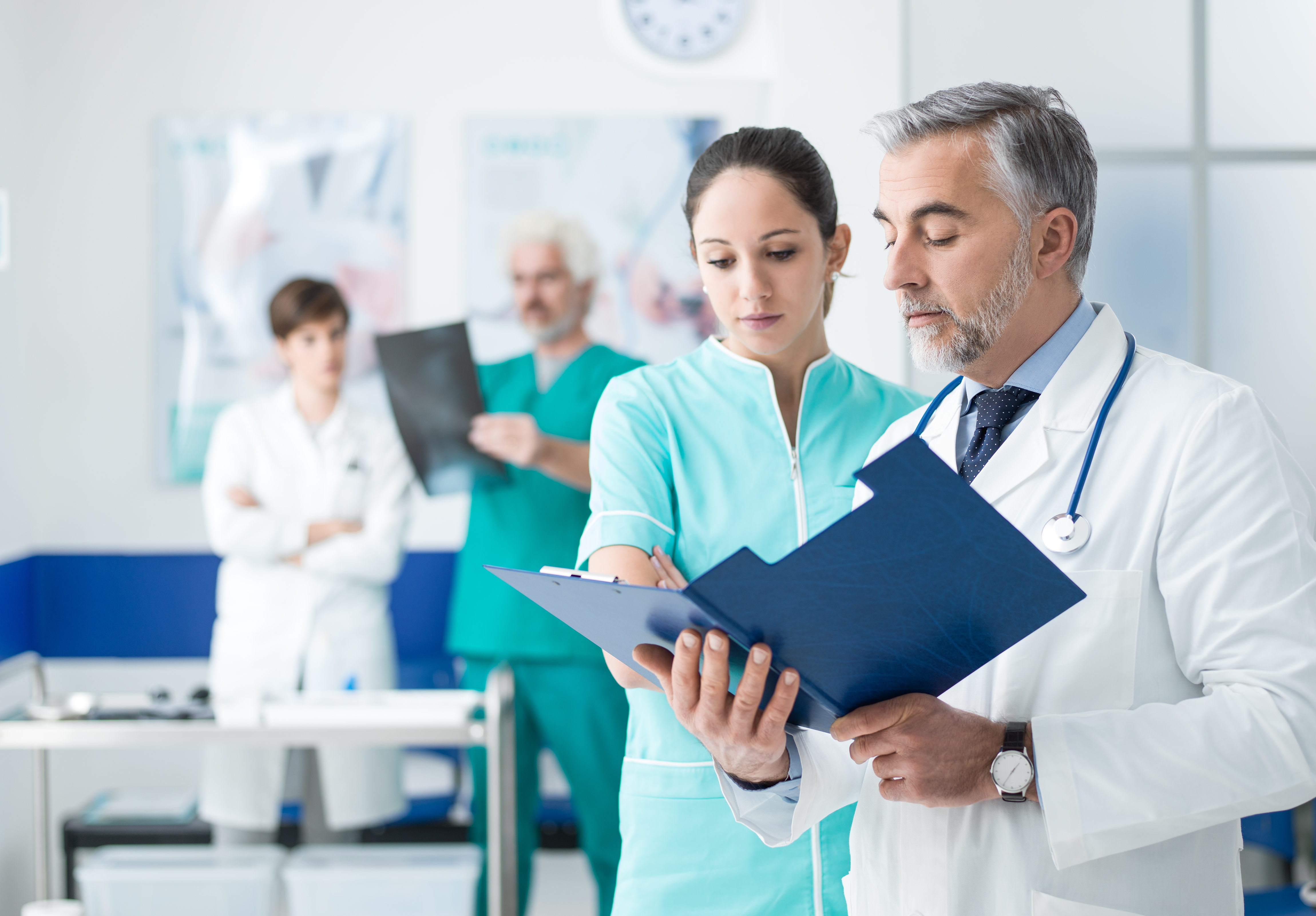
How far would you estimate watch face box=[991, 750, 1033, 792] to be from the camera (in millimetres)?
868

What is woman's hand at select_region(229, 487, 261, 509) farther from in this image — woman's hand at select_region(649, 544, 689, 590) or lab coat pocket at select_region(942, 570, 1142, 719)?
lab coat pocket at select_region(942, 570, 1142, 719)

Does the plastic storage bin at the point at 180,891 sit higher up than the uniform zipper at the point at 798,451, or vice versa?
the uniform zipper at the point at 798,451

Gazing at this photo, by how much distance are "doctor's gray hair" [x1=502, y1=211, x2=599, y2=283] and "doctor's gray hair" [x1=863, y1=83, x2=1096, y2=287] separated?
6.23 feet

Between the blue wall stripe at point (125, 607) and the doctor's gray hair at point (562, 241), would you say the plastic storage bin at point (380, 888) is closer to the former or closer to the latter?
the blue wall stripe at point (125, 607)

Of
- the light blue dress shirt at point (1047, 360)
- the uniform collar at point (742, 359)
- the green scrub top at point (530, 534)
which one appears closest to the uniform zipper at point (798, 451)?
the uniform collar at point (742, 359)

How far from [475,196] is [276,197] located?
66cm

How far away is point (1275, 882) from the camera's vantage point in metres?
2.07

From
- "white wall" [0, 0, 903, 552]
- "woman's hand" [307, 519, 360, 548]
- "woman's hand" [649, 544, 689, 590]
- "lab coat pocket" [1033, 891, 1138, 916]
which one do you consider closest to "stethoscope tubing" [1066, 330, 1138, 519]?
"lab coat pocket" [1033, 891, 1138, 916]

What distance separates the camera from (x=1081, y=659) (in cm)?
90

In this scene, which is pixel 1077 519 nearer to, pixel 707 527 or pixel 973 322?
pixel 973 322

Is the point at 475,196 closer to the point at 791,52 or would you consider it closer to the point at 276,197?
the point at 276,197

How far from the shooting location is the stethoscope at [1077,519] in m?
0.90

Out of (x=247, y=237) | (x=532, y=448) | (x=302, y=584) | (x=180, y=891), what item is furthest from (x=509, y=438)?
(x=247, y=237)

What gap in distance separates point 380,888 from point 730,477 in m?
1.77
